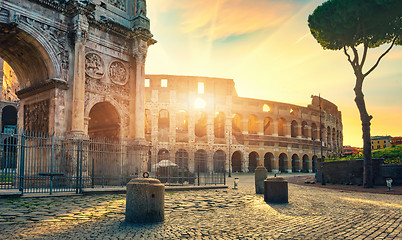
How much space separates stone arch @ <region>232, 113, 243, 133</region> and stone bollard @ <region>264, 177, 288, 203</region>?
3069 cm

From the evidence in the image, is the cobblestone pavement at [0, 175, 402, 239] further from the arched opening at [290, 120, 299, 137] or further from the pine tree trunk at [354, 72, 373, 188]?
the arched opening at [290, 120, 299, 137]

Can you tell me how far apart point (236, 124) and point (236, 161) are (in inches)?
191

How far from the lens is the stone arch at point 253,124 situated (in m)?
40.4

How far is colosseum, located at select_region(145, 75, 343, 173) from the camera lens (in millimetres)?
35969

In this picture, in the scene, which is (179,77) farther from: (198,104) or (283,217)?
(283,217)

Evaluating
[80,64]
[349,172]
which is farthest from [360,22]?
[80,64]

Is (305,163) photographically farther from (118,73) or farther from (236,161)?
(118,73)

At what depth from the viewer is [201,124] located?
40312 mm

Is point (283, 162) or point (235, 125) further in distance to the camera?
point (283, 162)

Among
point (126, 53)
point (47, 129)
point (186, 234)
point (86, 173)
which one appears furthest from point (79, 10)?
point (186, 234)

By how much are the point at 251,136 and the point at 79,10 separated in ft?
98.5

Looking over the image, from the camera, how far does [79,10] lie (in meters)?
12.1

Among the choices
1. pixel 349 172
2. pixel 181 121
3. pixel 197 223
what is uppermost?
pixel 181 121

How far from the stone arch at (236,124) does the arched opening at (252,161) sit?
12.3 ft
